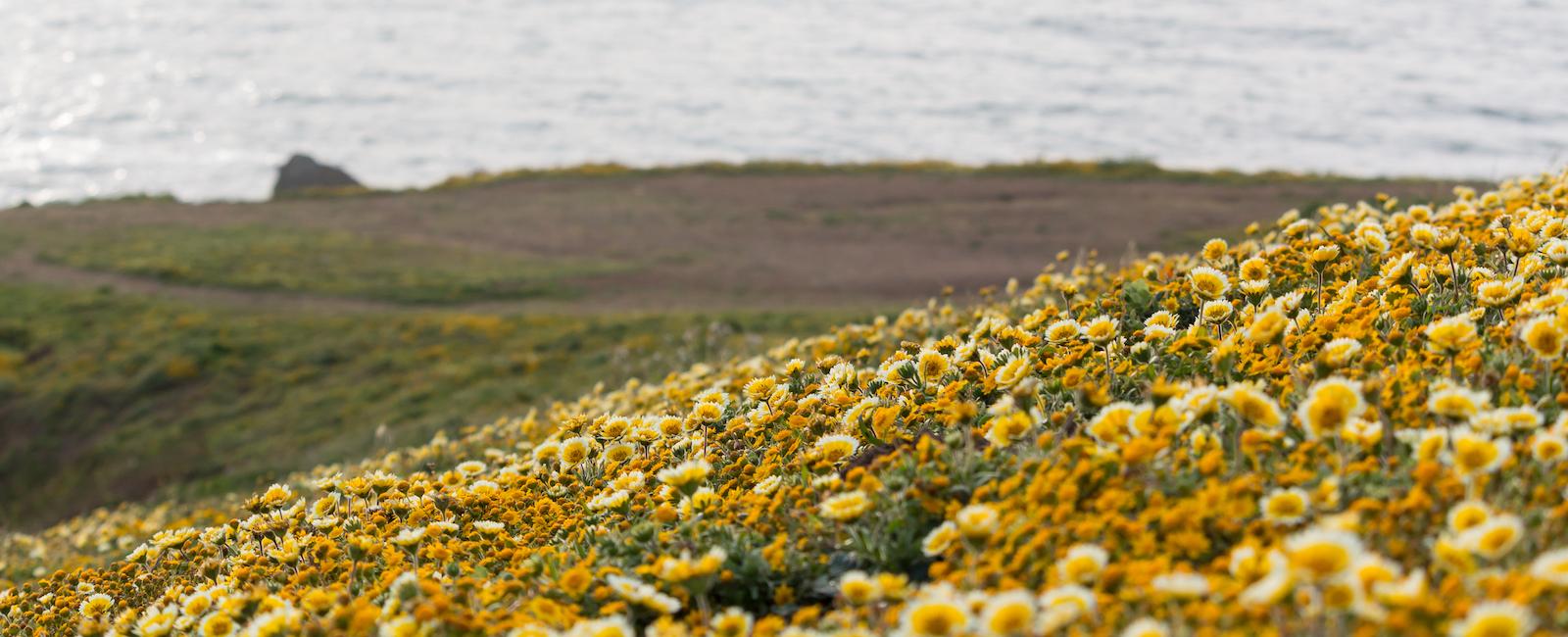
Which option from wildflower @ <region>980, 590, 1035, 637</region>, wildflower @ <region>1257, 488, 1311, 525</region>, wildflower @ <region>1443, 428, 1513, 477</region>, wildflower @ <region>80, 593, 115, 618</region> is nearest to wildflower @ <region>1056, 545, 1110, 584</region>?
wildflower @ <region>980, 590, 1035, 637</region>

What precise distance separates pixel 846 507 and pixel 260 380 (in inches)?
707

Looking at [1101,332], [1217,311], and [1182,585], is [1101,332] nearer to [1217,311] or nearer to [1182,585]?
[1217,311]

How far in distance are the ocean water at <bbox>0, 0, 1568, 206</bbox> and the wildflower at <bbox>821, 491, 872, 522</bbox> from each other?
127 ft

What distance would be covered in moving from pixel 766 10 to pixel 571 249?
56.4 metres

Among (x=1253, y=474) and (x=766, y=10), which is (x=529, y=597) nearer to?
(x=1253, y=474)

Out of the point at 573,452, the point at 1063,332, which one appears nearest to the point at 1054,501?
the point at 1063,332

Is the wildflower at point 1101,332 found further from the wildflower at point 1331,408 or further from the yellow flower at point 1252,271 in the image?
the wildflower at point 1331,408

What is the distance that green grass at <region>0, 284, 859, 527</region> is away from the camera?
1555cm

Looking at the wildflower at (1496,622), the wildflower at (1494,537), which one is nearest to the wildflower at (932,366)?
the wildflower at (1494,537)

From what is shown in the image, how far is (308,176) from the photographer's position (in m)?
38.7

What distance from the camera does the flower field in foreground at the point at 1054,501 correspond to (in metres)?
2.37

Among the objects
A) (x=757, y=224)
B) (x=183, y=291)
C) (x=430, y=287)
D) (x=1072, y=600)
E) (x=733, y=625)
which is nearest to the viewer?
(x=1072, y=600)

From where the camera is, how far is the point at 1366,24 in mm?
68562

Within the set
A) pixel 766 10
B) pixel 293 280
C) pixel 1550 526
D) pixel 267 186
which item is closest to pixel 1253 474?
pixel 1550 526
